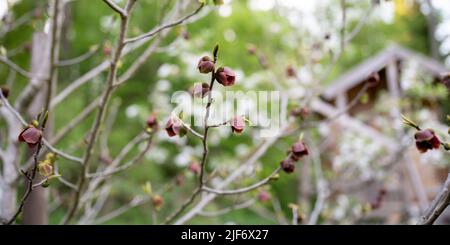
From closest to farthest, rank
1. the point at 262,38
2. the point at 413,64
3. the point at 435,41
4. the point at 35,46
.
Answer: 1. the point at 35,46
2. the point at 413,64
3. the point at 262,38
4. the point at 435,41

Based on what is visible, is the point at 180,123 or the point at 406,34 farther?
the point at 406,34

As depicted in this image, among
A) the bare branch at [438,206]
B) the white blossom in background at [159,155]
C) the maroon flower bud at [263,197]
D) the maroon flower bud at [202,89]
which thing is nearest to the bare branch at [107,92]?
the maroon flower bud at [202,89]

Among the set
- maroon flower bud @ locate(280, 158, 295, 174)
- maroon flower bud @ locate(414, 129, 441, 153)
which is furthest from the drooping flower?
maroon flower bud @ locate(414, 129, 441, 153)

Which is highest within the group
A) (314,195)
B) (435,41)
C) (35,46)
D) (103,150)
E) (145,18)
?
(435,41)

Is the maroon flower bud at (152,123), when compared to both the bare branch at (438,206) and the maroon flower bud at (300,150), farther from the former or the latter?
the bare branch at (438,206)

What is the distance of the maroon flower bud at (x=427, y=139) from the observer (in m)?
0.99

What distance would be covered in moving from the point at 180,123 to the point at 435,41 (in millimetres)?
14362

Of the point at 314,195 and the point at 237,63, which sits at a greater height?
the point at 237,63

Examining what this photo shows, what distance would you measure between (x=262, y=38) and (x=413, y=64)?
9.52 feet

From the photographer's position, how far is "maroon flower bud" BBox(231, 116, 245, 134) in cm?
96
